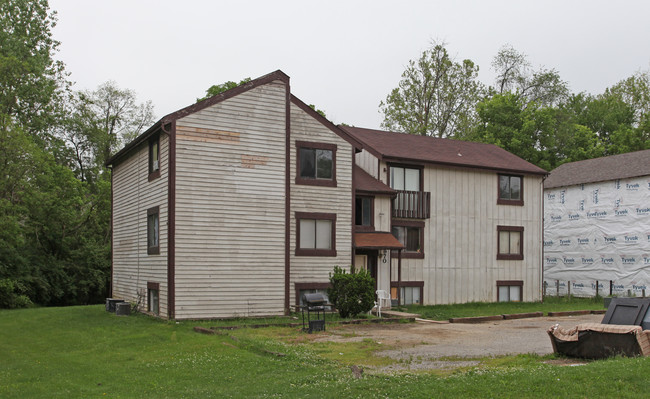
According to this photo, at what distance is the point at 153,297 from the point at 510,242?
17124 millimetres

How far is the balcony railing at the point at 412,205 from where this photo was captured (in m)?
27.8

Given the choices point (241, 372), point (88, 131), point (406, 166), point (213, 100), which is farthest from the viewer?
point (88, 131)

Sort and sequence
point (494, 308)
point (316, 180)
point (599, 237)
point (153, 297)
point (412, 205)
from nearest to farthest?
point (153, 297)
point (316, 180)
point (494, 308)
point (412, 205)
point (599, 237)

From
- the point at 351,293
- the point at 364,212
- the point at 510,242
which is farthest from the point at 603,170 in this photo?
the point at 351,293

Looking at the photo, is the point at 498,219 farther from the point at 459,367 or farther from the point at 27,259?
the point at 27,259

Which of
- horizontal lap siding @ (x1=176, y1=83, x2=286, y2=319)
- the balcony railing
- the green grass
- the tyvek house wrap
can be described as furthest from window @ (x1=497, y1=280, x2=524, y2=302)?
horizontal lap siding @ (x1=176, y1=83, x2=286, y2=319)

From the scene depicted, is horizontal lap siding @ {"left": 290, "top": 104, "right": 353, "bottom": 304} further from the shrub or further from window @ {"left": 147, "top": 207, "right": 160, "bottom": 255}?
window @ {"left": 147, "top": 207, "right": 160, "bottom": 255}

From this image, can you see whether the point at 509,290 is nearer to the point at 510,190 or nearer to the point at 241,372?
the point at 510,190

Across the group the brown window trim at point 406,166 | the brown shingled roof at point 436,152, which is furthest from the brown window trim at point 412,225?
the brown shingled roof at point 436,152

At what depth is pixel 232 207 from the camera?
2186 centimetres

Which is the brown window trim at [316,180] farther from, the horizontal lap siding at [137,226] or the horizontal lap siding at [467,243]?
the horizontal lap siding at [467,243]

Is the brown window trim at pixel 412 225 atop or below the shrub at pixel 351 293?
atop

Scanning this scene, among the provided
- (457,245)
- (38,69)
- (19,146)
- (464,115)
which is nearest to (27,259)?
(19,146)

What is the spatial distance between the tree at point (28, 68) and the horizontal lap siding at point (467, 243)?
25.1 metres
